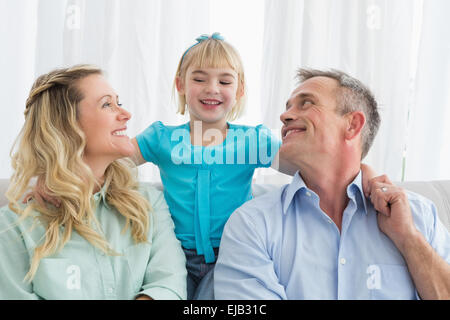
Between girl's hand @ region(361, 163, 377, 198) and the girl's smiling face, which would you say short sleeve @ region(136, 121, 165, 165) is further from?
girl's hand @ region(361, 163, 377, 198)

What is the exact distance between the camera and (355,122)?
55.8 inches

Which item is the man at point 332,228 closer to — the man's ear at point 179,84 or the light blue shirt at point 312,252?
the light blue shirt at point 312,252

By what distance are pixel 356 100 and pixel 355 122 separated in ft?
0.26

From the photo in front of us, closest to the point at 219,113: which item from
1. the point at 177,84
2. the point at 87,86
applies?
the point at 177,84

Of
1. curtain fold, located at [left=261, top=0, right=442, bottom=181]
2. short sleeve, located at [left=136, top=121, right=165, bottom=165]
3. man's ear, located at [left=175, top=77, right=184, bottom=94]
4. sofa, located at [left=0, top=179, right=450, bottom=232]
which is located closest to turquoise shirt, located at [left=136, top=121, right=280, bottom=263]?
short sleeve, located at [left=136, top=121, right=165, bottom=165]

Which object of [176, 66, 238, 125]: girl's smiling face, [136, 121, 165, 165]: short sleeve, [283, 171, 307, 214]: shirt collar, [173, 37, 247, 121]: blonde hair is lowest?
[283, 171, 307, 214]: shirt collar

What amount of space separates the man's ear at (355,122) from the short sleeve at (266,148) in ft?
1.21

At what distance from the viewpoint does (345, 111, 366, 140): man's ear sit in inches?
55.4

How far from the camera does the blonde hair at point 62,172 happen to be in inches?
49.9

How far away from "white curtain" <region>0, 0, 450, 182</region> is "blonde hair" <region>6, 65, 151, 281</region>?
26.0 inches

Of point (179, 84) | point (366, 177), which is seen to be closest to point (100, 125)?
point (179, 84)

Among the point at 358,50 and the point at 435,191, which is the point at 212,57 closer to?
the point at 358,50

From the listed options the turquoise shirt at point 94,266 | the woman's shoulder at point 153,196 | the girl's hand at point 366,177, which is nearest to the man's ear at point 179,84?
the woman's shoulder at point 153,196
